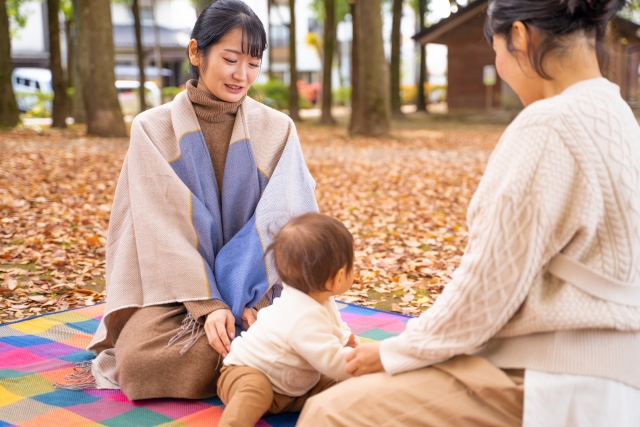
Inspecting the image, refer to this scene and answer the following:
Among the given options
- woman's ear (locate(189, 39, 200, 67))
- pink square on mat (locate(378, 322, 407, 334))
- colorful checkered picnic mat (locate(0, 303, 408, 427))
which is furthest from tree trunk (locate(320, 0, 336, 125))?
woman's ear (locate(189, 39, 200, 67))

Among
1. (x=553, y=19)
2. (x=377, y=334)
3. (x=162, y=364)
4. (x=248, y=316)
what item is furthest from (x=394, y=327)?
(x=553, y=19)

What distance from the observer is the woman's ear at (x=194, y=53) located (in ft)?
10.5

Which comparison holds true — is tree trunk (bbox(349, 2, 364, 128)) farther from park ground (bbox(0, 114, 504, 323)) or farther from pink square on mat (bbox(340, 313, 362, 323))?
pink square on mat (bbox(340, 313, 362, 323))

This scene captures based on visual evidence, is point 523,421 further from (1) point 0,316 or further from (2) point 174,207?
(1) point 0,316

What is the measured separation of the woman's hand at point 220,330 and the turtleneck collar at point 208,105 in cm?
91

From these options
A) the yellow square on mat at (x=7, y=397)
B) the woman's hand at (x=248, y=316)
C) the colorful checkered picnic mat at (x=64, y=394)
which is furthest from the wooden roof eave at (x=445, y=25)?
the yellow square on mat at (x=7, y=397)

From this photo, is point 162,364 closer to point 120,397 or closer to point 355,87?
point 120,397

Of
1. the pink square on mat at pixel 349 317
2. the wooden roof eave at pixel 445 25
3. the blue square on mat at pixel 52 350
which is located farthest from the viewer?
the wooden roof eave at pixel 445 25

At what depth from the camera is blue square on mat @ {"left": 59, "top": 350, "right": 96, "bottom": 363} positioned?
11.7ft

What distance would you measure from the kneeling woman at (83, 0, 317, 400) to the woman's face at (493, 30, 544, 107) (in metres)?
1.23

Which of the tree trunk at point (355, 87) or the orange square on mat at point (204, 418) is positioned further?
the tree trunk at point (355, 87)

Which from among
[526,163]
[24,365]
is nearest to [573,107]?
[526,163]

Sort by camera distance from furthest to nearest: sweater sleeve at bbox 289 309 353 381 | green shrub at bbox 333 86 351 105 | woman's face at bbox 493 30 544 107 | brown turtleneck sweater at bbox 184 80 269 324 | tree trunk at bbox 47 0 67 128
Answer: green shrub at bbox 333 86 351 105, tree trunk at bbox 47 0 67 128, brown turtleneck sweater at bbox 184 80 269 324, sweater sleeve at bbox 289 309 353 381, woman's face at bbox 493 30 544 107

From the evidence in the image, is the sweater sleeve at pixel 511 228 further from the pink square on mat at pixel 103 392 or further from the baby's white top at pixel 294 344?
the pink square on mat at pixel 103 392
